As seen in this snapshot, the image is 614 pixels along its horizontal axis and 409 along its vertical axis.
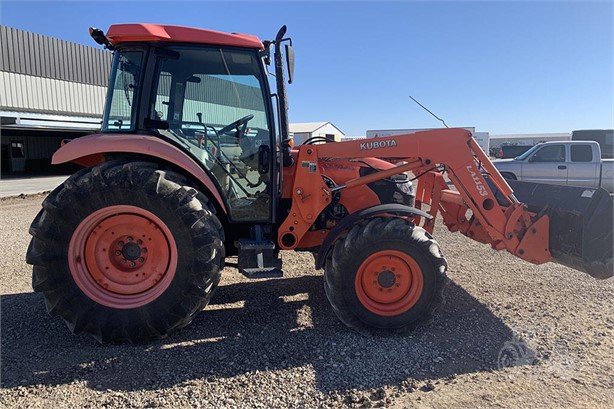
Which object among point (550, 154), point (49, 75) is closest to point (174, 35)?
point (550, 154)

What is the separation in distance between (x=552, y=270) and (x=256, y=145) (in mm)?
4191

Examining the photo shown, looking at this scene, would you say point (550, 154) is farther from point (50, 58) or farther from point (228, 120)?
point (50, 58)

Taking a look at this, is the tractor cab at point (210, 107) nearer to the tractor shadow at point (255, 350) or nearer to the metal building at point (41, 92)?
the tractor shadow at point (255, 350)

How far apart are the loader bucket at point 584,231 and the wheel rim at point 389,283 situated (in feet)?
4.94

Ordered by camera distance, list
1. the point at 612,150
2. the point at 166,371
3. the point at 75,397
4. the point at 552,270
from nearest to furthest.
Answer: the point at 75,397 < the point at 166,371 < the point at 552,270 < the point at 612,150

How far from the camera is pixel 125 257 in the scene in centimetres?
356

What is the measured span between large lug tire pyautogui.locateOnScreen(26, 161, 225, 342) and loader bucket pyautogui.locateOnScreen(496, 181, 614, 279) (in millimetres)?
3177

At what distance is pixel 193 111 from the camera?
3.92 m

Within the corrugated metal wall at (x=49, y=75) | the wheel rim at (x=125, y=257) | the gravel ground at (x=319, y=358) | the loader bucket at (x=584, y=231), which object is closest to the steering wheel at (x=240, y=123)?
the wheel rim at (x=125, y=257)

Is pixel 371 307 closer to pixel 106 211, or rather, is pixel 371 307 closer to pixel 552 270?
pixel 106 211

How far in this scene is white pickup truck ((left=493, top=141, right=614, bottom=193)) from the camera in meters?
11.2

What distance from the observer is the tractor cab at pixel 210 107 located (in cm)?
365

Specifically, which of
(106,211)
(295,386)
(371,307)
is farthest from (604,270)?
(106,211)

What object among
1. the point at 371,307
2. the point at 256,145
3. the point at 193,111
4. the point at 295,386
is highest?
the point at 193,111
